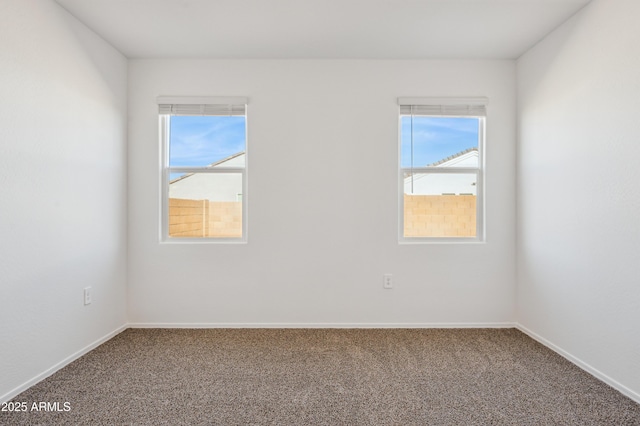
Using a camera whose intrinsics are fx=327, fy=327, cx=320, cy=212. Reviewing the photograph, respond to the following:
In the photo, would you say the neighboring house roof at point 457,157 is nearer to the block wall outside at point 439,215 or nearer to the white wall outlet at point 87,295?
the block wall outside at point 439,215

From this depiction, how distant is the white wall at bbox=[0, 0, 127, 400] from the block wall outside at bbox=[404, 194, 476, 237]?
2.68 m

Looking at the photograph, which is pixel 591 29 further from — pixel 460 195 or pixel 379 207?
pixel 379 207

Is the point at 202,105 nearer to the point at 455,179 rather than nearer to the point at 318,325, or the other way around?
the point at 318,325

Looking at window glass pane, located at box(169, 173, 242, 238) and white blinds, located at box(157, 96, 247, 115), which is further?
window glass pane, located at box(169, 173, 242, 238)

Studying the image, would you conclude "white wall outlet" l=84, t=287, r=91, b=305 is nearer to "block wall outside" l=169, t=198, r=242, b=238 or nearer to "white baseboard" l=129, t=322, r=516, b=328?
"white baseboard" l=129, t=322, r=516, b=328

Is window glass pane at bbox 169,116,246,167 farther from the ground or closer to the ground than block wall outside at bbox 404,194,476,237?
farther from the ground

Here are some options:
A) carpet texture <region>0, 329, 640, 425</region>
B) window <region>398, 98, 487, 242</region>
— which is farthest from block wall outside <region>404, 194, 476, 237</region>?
carpet texture <region>0, 329, 640, 425</region>

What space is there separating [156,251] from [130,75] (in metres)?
1.65

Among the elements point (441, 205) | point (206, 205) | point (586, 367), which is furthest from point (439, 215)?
point (206, 205)

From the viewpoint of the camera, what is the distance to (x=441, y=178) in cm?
317

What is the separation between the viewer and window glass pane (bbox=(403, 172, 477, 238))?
10.3 ft

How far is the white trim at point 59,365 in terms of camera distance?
1.91 meters

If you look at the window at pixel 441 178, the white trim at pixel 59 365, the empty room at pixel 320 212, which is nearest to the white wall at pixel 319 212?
the empty room at pixel 320 212

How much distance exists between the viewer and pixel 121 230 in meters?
2.96
